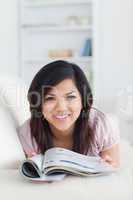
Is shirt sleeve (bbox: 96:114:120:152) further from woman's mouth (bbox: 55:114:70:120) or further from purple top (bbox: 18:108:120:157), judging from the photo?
woman's mouth (bbox: 55:114:70:120)

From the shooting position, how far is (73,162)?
113 cm

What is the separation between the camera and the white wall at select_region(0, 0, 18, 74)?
3707 millimetres

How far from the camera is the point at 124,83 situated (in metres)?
3.66

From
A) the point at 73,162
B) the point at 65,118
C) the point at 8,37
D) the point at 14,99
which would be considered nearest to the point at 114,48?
the point at 8,37

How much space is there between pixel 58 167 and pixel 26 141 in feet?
1.24

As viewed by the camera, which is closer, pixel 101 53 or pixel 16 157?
pixel 16 157

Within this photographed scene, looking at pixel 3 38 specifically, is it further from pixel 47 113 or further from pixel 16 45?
pixel 47 113

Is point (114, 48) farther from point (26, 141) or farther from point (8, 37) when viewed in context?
point (26, 141)

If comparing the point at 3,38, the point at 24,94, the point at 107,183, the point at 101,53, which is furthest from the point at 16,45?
the point at 107,183

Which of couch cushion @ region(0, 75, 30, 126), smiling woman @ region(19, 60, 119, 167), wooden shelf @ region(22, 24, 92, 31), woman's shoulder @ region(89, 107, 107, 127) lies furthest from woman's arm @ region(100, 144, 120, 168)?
wooden shelf @ region(22, 24, 92, 31)

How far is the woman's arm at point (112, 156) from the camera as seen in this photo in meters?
1.33

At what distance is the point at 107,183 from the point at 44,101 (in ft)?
1.23

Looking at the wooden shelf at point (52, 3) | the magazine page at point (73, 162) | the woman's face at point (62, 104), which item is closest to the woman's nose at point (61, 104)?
the woman's face at point (62, 104)

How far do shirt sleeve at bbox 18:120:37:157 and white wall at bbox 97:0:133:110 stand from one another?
2.21 metres
